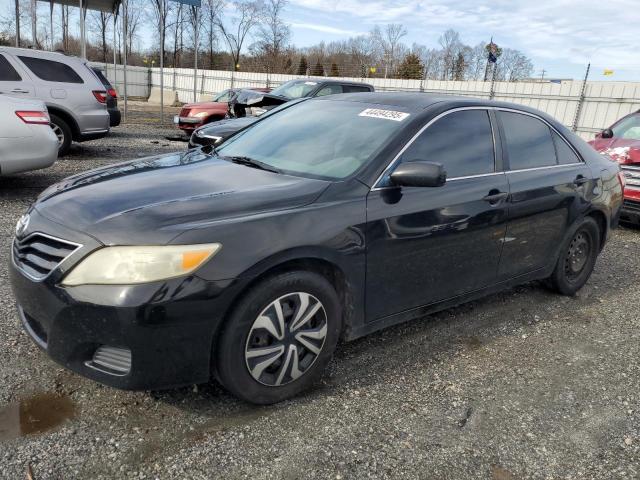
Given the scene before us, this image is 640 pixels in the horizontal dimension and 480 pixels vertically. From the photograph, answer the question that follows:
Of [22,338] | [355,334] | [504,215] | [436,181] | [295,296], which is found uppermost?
[436,181]

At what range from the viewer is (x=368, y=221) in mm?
2797

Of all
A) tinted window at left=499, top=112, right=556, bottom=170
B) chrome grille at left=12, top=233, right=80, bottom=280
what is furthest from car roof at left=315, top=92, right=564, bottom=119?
chrome grille at left=12, top=233, right=80, bottom=280

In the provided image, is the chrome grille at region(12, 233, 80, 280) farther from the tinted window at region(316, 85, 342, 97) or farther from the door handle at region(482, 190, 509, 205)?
the tinted window at region(316, 85, 342, 97)

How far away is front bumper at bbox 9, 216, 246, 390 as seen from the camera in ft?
7.16

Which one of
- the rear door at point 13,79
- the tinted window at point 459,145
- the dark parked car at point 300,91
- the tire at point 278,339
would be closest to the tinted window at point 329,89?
the dark parked car at point 300,91

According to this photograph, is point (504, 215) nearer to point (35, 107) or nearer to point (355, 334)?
point (355, 334)

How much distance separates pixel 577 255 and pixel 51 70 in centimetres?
925

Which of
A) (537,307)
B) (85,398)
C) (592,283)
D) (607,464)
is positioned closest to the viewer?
(607,464)

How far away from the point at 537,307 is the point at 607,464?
1.94m

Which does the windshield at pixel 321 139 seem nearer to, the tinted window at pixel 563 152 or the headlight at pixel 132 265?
the headlight at pixel 132 265

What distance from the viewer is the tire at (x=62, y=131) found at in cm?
935

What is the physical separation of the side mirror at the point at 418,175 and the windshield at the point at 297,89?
8.21 m

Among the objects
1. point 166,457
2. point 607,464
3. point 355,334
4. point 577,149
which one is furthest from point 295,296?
point 577,149

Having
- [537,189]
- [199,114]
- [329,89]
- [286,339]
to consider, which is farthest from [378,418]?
[199,114]
